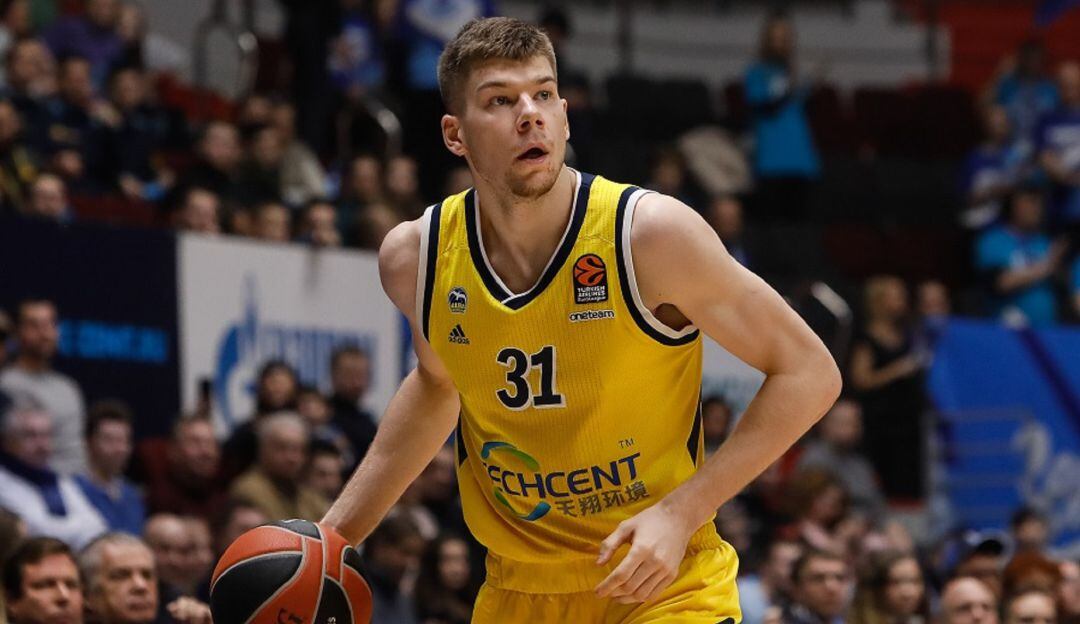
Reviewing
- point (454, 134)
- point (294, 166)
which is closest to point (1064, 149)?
point (294, 166)

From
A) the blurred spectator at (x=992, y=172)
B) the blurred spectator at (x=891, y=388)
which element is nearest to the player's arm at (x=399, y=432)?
the blurred spectator at (x=891, y=388)

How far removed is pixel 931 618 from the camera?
9961mm

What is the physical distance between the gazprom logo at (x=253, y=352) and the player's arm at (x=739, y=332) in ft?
21.1

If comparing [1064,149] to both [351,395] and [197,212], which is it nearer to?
[351,395]

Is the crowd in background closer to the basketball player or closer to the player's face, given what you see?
the basketball player

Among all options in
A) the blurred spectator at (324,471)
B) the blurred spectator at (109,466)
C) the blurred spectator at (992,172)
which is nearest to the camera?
the blurred spectator at (109,466)

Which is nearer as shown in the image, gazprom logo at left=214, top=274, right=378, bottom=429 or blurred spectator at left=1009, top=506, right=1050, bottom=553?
gazprom logo at left=214, top=274, right=378, bottom=429

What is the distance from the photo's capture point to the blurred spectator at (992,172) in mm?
15883

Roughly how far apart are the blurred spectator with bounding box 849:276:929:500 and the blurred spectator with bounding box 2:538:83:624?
7.76 m

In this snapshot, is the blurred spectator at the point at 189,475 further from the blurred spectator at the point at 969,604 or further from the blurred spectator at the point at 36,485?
the blurred spectator at the point at 969,604

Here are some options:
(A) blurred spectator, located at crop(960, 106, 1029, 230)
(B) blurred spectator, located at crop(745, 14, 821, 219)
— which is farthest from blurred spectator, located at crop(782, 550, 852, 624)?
(A) blurred spectator, located at crop(960, 106, 1029, 230)

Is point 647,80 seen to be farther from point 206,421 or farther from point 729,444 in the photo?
point 729,444

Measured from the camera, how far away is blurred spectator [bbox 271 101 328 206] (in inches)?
496

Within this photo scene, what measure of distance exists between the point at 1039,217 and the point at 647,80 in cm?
379
